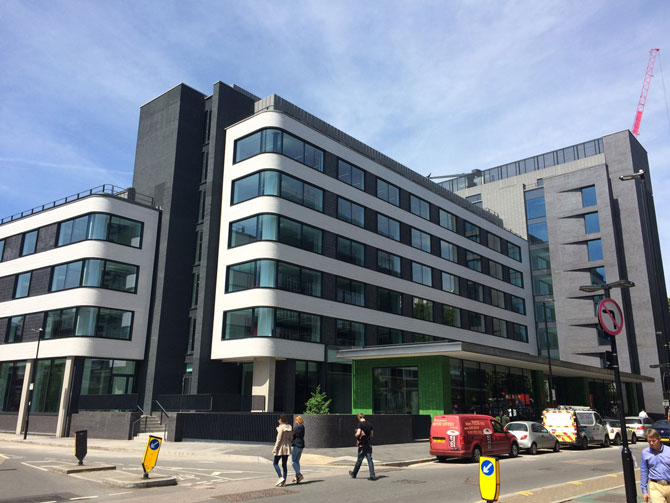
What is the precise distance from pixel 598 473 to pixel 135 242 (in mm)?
33536

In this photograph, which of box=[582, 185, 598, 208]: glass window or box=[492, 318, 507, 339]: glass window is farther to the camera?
box=[582, 185, 598, 208]: glass window

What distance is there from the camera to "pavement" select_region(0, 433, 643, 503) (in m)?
12.8

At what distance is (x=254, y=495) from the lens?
1373 centimetres

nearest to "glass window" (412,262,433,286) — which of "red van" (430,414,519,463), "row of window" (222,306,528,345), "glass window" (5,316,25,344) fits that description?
"row of window" (222,306,528,345)

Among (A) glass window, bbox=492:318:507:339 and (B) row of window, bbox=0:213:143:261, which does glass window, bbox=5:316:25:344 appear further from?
(A) glass window, bbox=492:318:507:339

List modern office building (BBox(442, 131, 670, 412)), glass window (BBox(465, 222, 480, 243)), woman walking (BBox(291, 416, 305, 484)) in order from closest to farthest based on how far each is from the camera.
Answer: woman walking (BBox(291, 416, 305, 484)), glass window (BBox(465, 222, 480, 243)), modern office building (BBox(442, 131, 670, 412))

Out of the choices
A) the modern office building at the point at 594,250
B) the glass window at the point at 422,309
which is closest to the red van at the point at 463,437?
the glass window at the point at 422,309

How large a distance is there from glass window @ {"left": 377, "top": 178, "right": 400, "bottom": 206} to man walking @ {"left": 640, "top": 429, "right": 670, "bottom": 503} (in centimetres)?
3854

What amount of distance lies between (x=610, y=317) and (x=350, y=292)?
31772 mm

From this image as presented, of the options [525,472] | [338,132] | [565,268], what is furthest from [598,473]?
[565,268]

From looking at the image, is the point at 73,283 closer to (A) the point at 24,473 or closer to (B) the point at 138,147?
(B) the point at 138,147

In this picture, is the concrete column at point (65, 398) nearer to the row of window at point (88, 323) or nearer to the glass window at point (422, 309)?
the row of window at point (88, 323)

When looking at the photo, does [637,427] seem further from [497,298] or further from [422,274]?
[497,298]

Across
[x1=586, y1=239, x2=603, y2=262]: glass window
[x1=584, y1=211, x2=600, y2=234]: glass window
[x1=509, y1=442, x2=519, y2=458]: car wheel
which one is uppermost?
[x1=584, y1=211, x2=600, y2=234]: glass window
